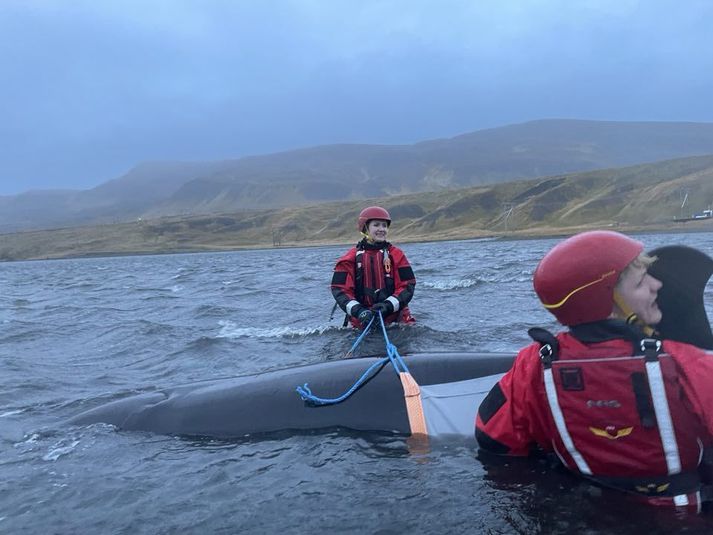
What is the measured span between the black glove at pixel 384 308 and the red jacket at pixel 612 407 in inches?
186

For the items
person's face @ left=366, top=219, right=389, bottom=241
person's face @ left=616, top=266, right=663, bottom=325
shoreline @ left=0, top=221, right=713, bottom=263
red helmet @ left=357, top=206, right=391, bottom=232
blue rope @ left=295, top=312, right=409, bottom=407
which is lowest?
shoreline @ left=0, top=221, right=713, bottom=263

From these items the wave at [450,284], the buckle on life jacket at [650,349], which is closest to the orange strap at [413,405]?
the buckle on life jacket at [650,349]

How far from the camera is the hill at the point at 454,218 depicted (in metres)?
70.4

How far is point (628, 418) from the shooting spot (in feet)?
11.0

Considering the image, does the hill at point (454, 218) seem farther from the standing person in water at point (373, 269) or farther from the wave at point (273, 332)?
the standing person in water at point (373, 269)

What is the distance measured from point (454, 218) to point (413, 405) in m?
85.2

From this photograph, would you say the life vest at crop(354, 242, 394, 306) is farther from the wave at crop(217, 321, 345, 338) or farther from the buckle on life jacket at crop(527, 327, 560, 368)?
the buckle on life jacket at crop(527, 327, 560, 368)

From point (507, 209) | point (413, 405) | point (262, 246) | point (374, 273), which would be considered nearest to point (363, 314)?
point (374, 273)

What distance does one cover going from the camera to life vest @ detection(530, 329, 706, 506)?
128 inches

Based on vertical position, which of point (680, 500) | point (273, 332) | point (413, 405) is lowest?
point (273, 332)

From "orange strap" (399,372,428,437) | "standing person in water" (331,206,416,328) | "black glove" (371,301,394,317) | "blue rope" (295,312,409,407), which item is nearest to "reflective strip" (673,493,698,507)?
"orange strap" (399,372,428,437)

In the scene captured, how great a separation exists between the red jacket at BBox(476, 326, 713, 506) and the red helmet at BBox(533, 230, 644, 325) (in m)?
0.17

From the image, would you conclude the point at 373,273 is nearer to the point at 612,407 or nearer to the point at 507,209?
the point at 612,407

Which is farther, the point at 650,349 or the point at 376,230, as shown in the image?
the point at 376,230
